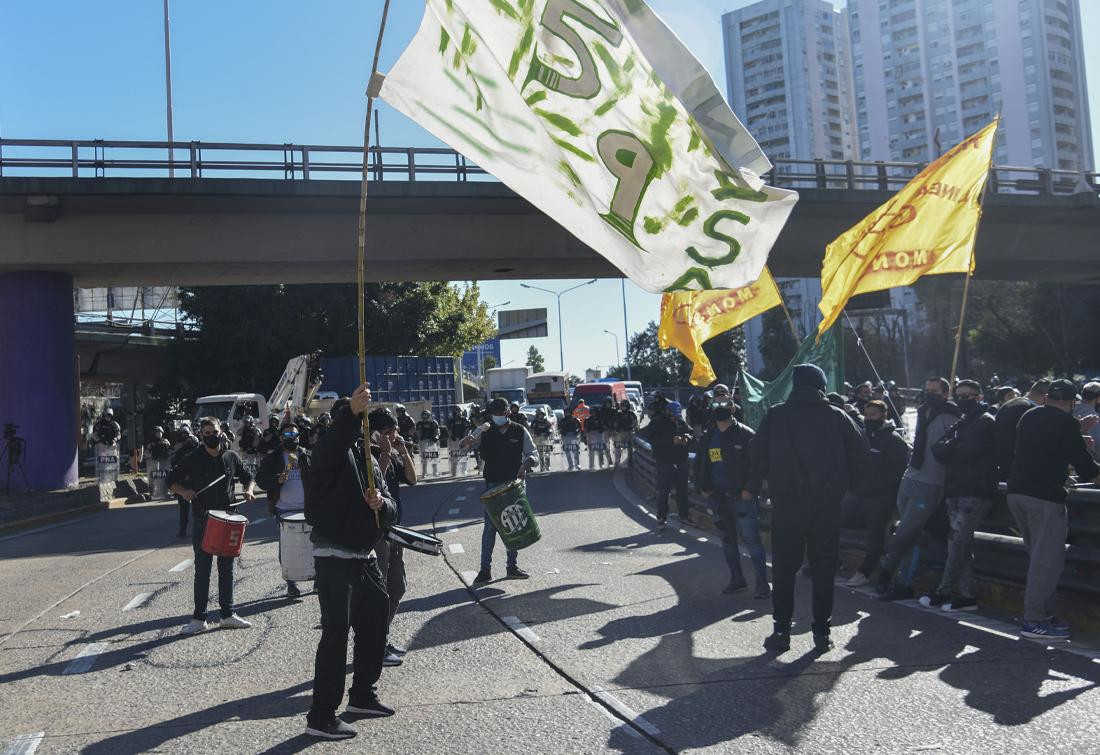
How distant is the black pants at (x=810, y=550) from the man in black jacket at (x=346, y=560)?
9.22ft

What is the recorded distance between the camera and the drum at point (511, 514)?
10.6 meters

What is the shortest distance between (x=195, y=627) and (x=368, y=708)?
3351mm

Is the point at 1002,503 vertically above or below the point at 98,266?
below

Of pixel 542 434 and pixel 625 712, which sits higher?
pixel 542 434

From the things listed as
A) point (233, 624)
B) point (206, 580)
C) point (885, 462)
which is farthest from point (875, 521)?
point (206, 580)

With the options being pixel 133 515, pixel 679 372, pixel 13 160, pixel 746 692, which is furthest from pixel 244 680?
pixel 679 372

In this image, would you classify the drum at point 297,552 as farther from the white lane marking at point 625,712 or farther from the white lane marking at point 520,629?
the white lane marking at point 625,712

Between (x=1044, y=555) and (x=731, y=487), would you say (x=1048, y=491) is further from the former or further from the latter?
(x=731, y=487)

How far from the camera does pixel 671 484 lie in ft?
50.9

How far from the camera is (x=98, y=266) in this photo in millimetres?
24922

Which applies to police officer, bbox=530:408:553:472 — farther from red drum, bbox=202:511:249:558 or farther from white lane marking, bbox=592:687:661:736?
white lane marking, bbox=592:687:661:736

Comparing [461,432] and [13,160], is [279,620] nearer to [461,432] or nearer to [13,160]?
[13,160]

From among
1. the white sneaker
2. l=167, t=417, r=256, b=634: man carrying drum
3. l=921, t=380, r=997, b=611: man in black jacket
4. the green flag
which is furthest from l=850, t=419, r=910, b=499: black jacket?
l=167, t=417, r=256, b=634: man carrying drum

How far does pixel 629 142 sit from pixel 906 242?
6.74 metres
